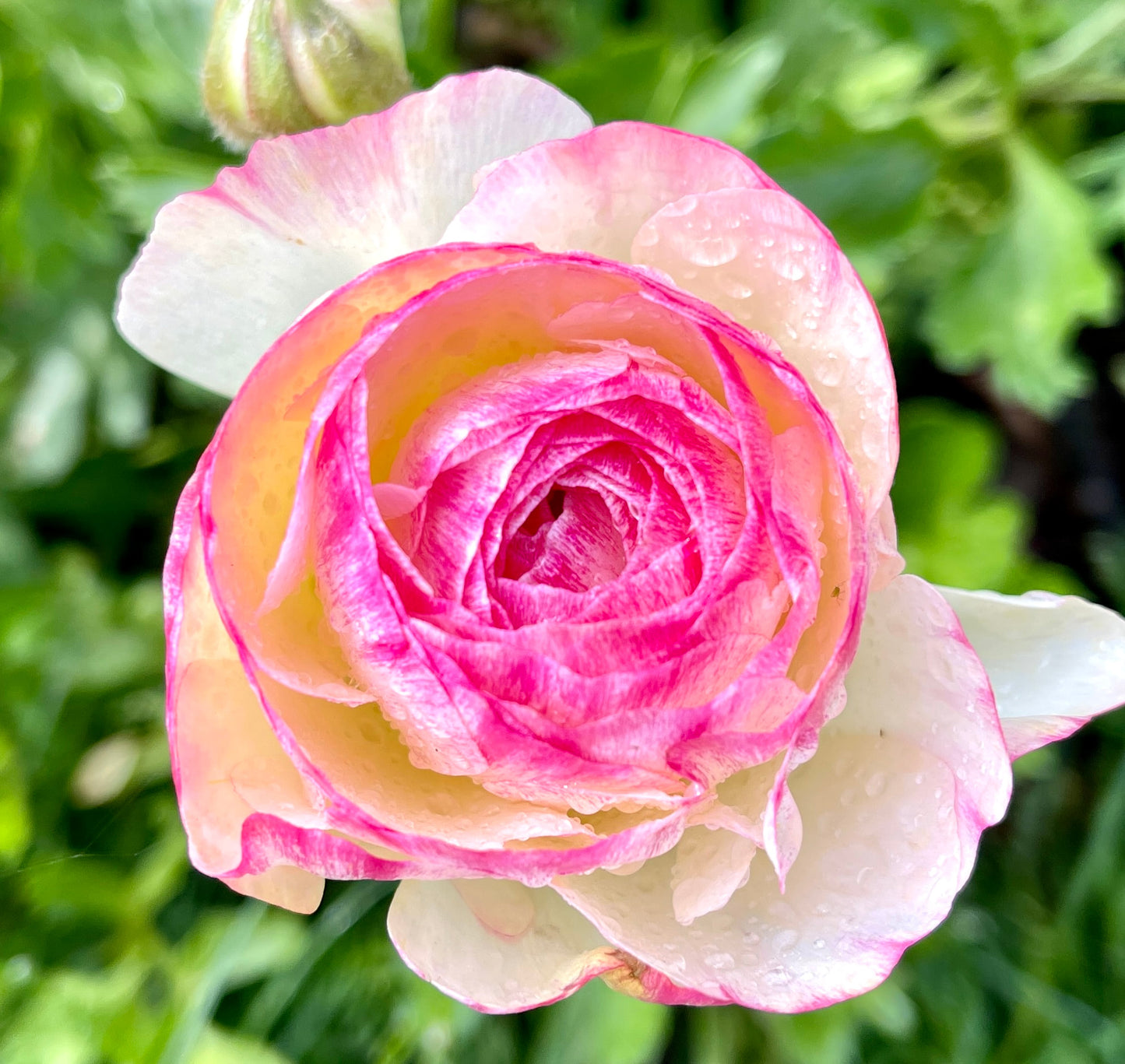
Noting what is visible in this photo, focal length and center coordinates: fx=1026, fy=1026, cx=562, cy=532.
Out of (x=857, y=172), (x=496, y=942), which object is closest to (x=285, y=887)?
(x=496, y=942)

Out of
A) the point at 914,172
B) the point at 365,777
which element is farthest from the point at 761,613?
the point at 914,172

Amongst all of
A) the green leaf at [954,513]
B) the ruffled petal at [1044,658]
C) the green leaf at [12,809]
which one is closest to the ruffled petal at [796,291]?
the ruffled petal at [1044,658]

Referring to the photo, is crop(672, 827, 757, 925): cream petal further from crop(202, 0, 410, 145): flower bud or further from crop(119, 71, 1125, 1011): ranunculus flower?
crop(202, 0, 410, 145): flower bud

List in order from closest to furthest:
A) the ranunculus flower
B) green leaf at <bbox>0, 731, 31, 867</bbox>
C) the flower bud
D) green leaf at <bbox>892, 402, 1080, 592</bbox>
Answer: the ranunculus flower → the flower bud → green leaf at <bbox>0, 731, 31, 867</bbox> → green leaf at <bbox>892, 402, 1080, 592</bbox>

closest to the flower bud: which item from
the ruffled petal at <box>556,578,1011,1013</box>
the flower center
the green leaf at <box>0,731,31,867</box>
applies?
the flower center

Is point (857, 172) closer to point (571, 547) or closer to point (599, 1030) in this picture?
point (571, 547)

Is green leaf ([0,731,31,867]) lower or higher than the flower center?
lower

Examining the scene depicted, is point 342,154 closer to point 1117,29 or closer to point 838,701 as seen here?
point 838,701
